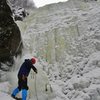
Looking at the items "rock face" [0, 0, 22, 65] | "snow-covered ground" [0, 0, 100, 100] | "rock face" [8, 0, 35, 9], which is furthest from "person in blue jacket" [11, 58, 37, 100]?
"rock face" [8, 0, 35, 9]

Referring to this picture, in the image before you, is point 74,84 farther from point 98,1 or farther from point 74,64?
point 98,1

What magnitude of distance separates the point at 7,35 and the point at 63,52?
10.4 feet

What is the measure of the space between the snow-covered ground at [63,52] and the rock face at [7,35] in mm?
603

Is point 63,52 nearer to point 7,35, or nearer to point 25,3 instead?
point 7,35

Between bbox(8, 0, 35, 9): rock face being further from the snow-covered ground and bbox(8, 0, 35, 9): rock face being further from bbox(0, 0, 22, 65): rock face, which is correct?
bbox(0, 0, 22, 65): rock face

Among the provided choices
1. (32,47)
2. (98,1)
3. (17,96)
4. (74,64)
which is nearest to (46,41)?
(32,47)

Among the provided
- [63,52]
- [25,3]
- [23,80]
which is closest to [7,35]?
[23,80]

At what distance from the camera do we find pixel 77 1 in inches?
720

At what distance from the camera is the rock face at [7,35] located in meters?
10.9

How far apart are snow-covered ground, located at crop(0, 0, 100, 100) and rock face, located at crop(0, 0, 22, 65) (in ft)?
1.98

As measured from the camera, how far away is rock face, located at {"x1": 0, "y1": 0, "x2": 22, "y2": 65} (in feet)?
35.9

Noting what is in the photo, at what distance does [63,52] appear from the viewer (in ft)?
42.4

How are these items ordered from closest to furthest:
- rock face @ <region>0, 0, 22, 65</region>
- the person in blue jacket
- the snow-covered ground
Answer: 1. the person in blue jacket
2. the snow-covered ground
3. rock face @ <region>0, 0, 22, 65</region>

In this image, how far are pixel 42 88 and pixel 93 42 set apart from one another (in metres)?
3.97
